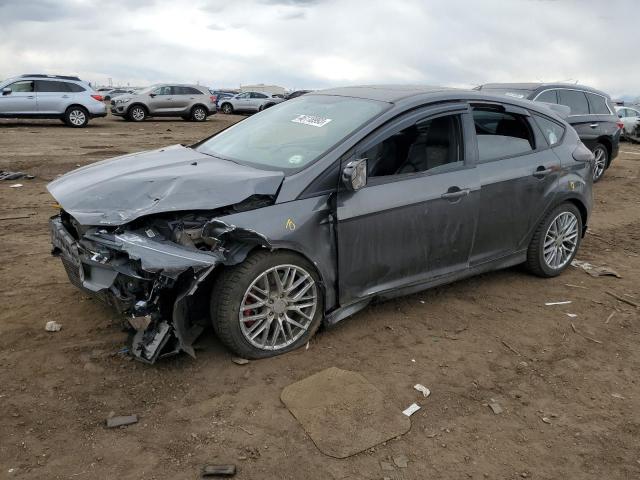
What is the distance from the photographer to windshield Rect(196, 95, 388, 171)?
3803 mm

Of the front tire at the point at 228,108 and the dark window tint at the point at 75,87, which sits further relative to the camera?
the front tire at the point at 228,108

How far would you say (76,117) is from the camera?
18.8m

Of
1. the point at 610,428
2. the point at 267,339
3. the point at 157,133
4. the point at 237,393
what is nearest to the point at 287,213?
the point at 267,339

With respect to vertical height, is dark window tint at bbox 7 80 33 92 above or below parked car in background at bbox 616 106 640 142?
below

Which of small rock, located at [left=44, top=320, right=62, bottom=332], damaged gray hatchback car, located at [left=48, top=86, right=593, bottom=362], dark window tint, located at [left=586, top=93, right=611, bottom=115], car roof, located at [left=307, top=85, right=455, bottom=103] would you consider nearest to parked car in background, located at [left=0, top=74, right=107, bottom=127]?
dark window tint, located at [left=586, top=93, right=611, bottom=115]

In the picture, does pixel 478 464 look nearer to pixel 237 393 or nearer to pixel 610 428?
pixel 610 428

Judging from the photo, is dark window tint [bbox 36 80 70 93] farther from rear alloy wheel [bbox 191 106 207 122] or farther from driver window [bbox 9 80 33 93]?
rear alloy wheel [bbox 191 106 207 122]

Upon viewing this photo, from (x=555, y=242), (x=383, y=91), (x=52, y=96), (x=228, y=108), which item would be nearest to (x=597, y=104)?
(x=555, y=242)

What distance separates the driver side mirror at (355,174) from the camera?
3.45 m

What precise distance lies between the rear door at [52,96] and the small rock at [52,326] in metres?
16.7

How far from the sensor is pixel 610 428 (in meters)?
3.02

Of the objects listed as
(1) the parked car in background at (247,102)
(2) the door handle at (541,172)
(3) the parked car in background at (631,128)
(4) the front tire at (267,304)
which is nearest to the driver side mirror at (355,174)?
(4) the front tire at (267,304)

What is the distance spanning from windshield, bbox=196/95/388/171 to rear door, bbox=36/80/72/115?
1595 cm

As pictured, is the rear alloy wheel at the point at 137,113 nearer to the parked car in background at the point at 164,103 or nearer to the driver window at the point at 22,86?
the parked car in background at the point at 164,103
